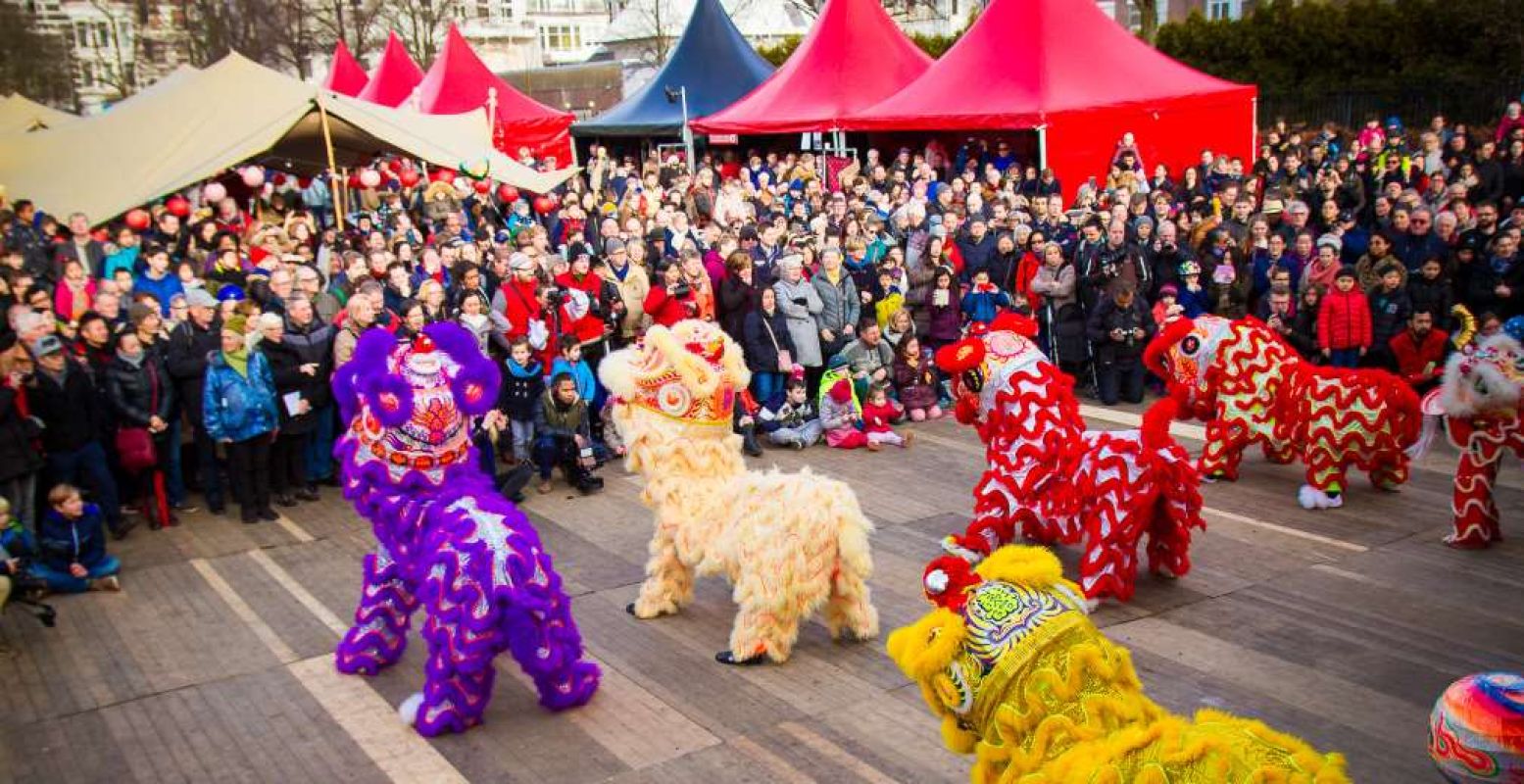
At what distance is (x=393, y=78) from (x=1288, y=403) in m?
26.0

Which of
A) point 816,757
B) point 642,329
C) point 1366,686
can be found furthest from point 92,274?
point 1366,686

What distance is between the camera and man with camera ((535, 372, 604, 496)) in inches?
373

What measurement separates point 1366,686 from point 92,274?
1200cm

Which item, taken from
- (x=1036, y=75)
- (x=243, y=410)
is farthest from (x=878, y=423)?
(x=1036, y=75)

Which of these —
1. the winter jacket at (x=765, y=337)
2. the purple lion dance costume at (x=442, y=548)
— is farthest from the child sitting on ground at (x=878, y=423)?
the purple lion dance costume at (x=442, y=548)

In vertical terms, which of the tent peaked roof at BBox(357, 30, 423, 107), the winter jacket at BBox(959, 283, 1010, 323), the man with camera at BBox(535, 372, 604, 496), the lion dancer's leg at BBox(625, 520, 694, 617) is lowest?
the lion dancer's leg at BBox(625, 520, 694, 617)

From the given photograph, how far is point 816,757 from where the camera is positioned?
210 inches

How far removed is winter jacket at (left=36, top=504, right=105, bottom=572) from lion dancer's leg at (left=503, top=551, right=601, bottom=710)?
11.8 ft

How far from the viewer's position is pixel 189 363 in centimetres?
880

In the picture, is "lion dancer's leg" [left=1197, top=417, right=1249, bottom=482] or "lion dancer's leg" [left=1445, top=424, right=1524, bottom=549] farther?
"lion dancer's leg" [left=1197, top=417, right=1249, bottom=482]

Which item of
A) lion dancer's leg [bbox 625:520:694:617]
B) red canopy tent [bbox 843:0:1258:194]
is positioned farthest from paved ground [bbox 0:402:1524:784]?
red canopy tent [bbox 843:0:1258:194]

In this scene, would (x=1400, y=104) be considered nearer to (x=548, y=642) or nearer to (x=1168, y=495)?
(x=1168, y=495)

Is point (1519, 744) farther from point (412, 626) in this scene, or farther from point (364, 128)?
point (364, 128)

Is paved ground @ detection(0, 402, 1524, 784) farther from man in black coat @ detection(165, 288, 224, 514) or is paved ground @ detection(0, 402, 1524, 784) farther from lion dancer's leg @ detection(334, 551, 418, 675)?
man in black coat @ detection(165, 288, 224, 514)
